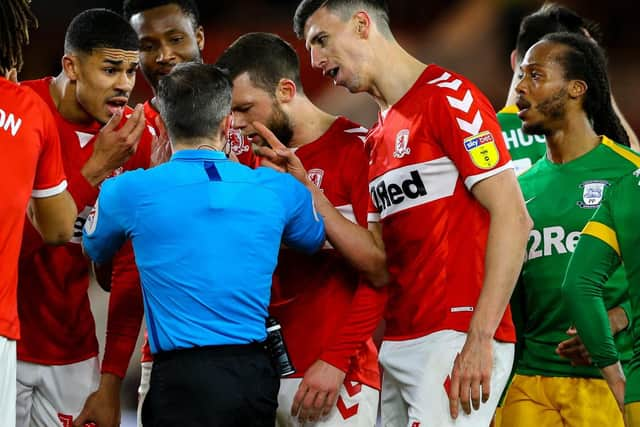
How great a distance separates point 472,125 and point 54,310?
1.92m

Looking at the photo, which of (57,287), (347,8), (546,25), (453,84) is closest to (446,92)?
(453,84)

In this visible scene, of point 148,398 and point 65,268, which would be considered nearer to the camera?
point 148,398

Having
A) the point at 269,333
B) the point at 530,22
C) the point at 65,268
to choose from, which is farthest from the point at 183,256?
the point at 530,22

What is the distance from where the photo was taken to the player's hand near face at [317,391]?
359cm

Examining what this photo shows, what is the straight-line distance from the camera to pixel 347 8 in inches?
149

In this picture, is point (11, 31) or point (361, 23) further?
point (361, 23)

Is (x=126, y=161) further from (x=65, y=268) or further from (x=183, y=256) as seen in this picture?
(x=183, y=256)

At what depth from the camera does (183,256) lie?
307 cm

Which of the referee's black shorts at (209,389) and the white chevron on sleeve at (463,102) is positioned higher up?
the white chevron on sleeve at (463,102)

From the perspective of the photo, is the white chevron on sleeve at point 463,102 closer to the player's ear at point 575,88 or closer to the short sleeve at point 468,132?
the short sleeve at point 468,132

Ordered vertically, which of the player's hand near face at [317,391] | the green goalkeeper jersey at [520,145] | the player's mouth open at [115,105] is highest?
the player's mouth open at [115,105]

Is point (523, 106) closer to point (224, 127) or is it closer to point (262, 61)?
point (262, 61)

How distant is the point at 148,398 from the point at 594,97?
255 cm

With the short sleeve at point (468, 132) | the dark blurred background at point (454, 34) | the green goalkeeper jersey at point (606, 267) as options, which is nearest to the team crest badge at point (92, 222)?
the short sleeve at point (468, 132)
